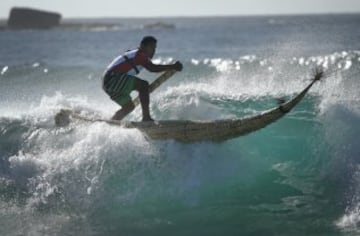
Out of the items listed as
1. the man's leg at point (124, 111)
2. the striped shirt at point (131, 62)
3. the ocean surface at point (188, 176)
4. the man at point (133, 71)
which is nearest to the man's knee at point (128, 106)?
the man's leg at point (124, 111)

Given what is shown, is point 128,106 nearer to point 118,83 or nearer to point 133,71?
point 118,83

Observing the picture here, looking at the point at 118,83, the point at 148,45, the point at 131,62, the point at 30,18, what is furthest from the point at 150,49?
the point at 30,18

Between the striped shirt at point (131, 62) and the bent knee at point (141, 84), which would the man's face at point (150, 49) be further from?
the bent knee at point (141, 84)

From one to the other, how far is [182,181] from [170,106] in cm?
231

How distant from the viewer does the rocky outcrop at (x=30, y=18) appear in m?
108

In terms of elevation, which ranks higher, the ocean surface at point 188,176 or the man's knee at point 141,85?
the man's knee at point 141,85

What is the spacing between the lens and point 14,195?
→ 805cm

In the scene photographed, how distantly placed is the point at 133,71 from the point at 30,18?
106144mm

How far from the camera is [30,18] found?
358 ft

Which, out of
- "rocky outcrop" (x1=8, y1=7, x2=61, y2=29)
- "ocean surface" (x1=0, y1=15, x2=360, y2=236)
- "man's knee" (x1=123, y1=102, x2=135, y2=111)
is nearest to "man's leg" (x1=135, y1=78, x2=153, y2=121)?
"ocean surface" (x1=0, y1=15, x2=360, y2=236)

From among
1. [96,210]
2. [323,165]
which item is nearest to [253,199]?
[323,165]

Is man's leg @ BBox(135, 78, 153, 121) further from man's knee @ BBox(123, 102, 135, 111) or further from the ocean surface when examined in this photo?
man's knee @ BBox(123, 102, 135, 111)

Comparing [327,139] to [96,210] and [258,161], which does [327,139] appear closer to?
[258,161]

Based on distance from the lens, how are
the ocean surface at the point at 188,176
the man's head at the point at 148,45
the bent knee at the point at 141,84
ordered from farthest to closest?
the bent knee at the point at 141,84 < the man's head at the point at 148,45 < the ocean surface at the point at 188,176
